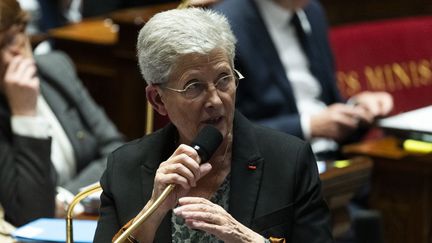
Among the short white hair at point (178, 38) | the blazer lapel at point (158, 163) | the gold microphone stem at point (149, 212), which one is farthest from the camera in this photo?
the blazer lapel at point (158, 163)

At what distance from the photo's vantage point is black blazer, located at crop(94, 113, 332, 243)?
6.79 ft

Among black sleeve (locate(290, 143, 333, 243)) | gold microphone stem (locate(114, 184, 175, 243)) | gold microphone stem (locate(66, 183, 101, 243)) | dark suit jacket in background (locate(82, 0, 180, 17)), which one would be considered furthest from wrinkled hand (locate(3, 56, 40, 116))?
dark suit jacket in background (locate(82, 0, 180, 17))

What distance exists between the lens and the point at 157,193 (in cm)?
188

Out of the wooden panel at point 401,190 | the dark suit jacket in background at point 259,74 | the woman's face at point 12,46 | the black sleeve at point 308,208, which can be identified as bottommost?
the wooden panel at point 401,190

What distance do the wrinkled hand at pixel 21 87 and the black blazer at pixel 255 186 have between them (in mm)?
924

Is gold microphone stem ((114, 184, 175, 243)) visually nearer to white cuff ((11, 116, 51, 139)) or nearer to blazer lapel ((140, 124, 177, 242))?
blazer lapel ((140, 124, 177, 242))

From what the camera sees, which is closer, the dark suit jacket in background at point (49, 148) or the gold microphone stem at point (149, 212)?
the gold microphone stem at point (149, 212)

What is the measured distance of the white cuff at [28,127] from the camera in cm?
299

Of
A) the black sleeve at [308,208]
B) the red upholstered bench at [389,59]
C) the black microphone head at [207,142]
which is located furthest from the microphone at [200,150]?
the red upholstered bench at [389,59]

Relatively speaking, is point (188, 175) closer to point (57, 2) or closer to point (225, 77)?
point (225, 77)

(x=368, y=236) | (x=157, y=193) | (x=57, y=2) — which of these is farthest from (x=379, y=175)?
(x=57, y=2)

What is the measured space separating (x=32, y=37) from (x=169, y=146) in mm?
1605

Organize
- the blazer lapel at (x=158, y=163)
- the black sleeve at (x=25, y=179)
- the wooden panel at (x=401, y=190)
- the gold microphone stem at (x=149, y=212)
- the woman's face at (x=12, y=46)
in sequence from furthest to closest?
the wooden panel at (x=401, y=190) < the woman's face at (x=12, y=46) < the black sleeve at (x=25, y=179) < the blazer lapel at (x=158, y=163) < the gold microphone stem at (x=149, y=212)

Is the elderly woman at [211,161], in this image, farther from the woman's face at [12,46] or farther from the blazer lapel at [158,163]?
the woman's face at [12,46]
